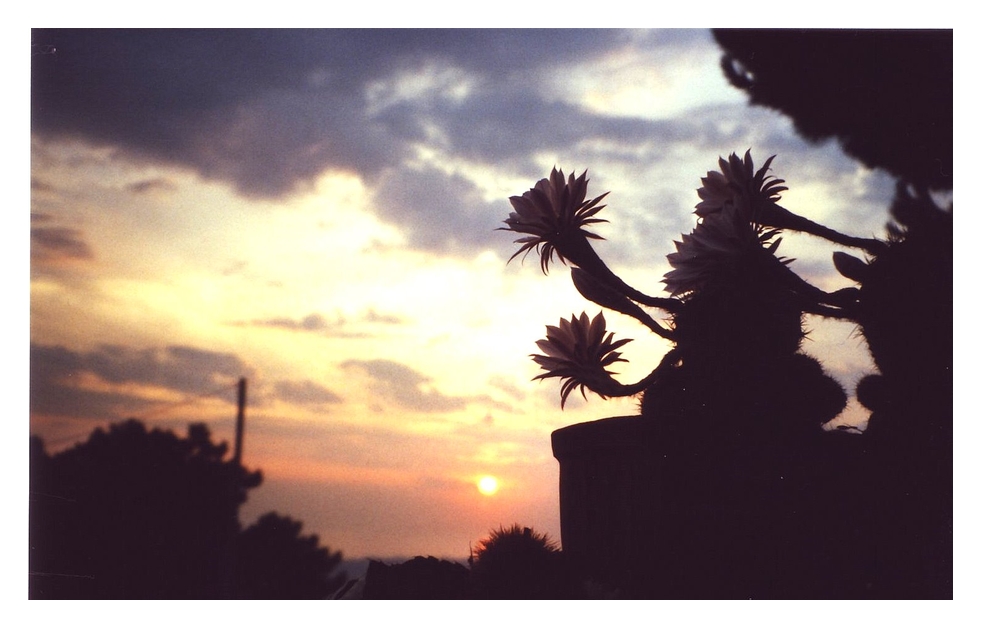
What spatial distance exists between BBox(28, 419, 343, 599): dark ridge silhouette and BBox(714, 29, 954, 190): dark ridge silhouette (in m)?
1.42

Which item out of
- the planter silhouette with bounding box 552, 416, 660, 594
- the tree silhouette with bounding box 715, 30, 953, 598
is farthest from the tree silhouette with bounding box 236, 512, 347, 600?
the tree silhouette with bounding box 715, 30, 953, 598

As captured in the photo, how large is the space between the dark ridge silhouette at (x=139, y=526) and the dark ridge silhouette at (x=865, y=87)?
4.67 feet

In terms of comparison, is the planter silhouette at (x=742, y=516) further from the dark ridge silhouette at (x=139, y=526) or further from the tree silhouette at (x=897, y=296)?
the dark ridge silhouette at (x=139, y=526)

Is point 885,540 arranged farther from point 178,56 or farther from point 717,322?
point 178,56

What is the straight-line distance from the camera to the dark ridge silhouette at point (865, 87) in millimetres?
1639

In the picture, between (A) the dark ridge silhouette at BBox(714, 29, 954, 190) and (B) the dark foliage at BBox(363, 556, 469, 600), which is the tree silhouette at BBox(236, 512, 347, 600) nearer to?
(B) the dark foliage at BBox(363, 556, 469, 600)

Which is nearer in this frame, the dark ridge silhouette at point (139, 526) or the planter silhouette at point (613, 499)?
the planter silhouette at point (613, 499)

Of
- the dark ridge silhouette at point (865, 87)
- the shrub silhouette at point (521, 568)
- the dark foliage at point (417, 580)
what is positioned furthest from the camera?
the dark ridge silhouette at point (865, 87)

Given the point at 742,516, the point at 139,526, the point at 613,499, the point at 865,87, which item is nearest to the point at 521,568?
the point at 613,499

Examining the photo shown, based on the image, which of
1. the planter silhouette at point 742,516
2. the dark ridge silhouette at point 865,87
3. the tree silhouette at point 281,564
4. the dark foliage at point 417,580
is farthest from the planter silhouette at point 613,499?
the dark ridge silhouette at point 865,87

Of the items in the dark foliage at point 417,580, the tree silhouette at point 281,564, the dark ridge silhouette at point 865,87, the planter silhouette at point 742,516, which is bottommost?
the tree silhouette at point 281,564

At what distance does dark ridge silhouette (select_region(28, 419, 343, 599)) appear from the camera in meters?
1.46
